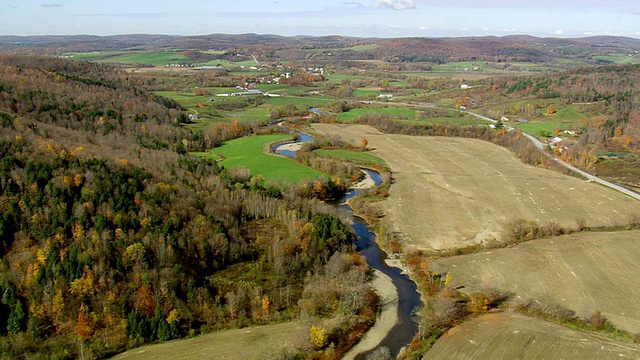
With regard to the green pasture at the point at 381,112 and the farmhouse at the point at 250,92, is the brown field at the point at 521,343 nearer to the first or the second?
the green pasture at the point at 381,112

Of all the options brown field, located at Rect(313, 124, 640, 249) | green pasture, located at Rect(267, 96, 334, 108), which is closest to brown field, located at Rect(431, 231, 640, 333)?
brown field, located at Rect(313, 124, 640, 249)

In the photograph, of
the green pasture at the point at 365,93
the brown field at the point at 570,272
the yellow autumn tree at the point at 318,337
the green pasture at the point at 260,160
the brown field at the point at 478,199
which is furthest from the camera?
the green pasture at the point at 365,93

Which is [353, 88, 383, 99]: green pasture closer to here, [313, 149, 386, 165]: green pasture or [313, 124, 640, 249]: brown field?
[313, 149, 386, 165]: green pasture

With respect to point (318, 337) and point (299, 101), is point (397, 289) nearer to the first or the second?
point (318, 337)

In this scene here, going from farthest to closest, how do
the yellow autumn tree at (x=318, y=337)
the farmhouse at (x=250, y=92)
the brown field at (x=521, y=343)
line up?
the farmhouse at (x=250, y=92)
the yellow autumn tree at (x=318, y=337)
the brown field at (x=521, y=343)

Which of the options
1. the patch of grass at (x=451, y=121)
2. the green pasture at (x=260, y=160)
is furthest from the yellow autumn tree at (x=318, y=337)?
the patch of grass at (x=451, y=121)

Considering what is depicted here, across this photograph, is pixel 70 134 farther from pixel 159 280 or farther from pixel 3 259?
pixel 159 280
